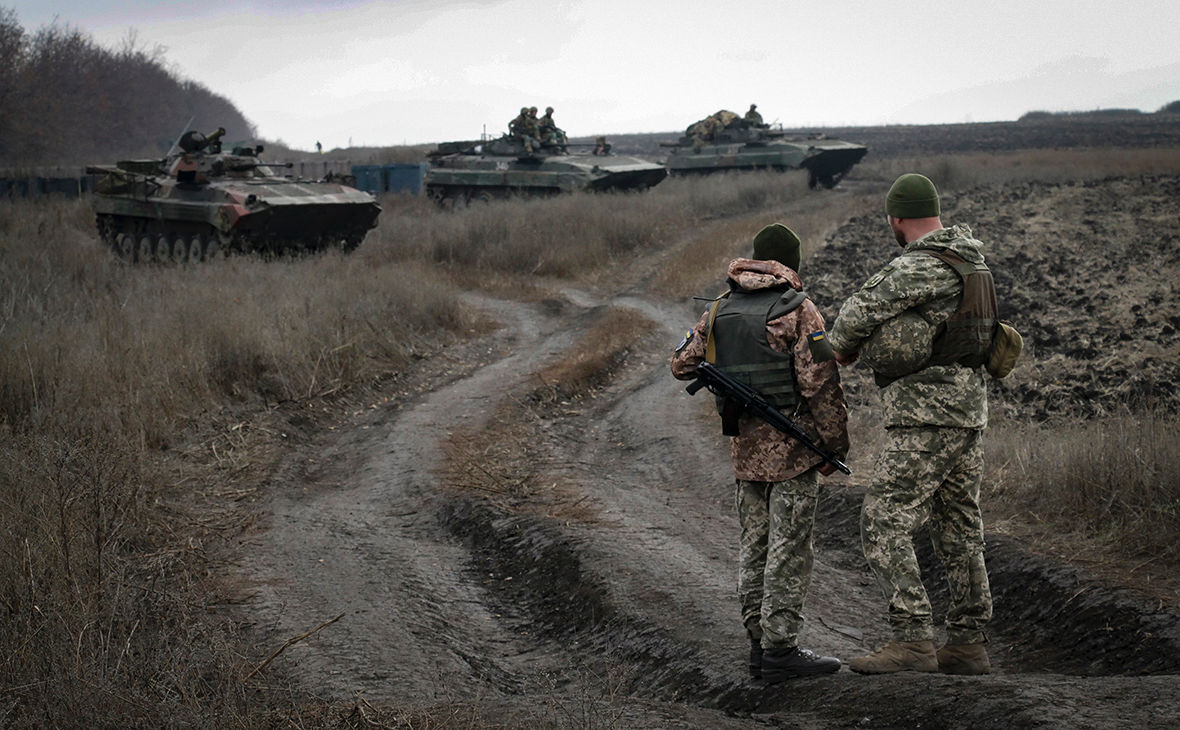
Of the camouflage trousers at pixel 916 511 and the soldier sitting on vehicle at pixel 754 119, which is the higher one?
the soldier sitting on vehicle at pixel 754 119

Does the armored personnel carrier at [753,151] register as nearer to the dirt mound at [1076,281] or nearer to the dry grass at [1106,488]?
the dirt mound at [1076,281]

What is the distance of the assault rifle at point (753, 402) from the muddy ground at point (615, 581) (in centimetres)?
85

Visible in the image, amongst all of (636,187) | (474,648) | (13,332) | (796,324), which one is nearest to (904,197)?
(796,324)

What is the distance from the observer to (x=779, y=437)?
423 cm

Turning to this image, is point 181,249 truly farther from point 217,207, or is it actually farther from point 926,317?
point 926,317

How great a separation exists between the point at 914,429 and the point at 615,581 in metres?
2.15

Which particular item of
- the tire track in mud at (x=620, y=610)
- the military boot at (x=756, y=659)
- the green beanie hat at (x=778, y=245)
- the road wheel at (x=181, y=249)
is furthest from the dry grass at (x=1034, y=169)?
the military boot at (x=756, y=659)

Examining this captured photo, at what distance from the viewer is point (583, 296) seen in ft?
56.9

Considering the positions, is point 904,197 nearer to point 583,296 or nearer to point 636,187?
point 583,296

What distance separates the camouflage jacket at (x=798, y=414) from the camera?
4203 millimetres

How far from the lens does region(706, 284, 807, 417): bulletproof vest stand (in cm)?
426

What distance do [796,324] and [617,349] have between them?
8490 millimetres

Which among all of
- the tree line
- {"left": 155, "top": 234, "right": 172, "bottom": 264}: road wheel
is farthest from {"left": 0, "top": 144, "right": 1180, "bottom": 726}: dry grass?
the tree line

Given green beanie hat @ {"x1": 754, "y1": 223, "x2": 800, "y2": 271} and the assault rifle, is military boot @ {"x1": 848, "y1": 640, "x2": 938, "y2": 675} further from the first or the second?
green beanie hat @ {"x1": 754, "y1": 223, "x2": 800, "y2": 271}
